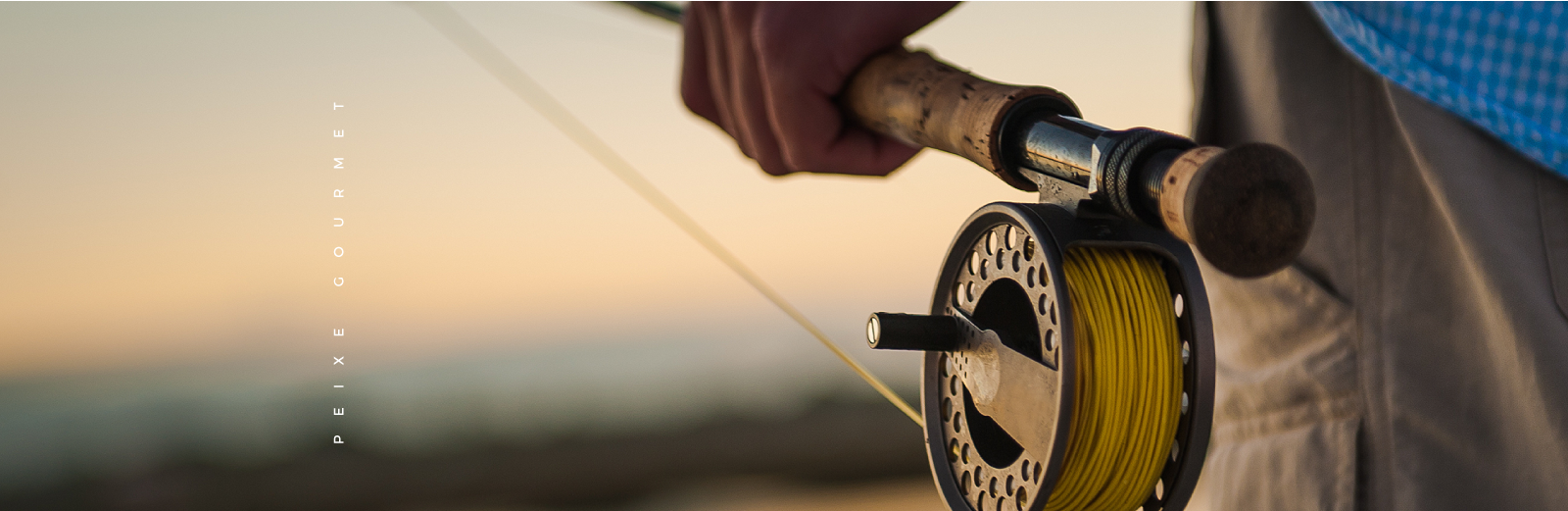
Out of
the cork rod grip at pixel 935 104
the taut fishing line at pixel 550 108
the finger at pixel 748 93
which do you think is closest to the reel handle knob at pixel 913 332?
the cork rod grip at pixel 935 104

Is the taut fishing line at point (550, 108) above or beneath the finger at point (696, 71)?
beneath

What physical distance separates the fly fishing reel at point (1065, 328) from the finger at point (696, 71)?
1.41 feet

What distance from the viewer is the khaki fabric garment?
2.83 feet

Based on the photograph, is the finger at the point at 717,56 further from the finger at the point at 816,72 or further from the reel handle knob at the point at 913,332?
the reel handle knob at the point at 913,332

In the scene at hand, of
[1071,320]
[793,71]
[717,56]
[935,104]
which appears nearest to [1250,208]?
[1071,320]

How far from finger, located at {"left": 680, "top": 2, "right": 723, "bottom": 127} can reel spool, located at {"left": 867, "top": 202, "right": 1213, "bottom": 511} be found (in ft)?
1.68

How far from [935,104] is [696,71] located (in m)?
0.39

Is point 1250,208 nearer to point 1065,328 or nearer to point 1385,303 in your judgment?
point 1065,328

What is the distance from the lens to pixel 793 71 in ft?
3.35

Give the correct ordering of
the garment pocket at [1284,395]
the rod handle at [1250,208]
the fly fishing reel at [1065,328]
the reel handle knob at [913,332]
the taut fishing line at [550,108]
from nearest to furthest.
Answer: the rod handle at [1250,208], the fly fishing reel at [1065,328], the reel handle knob at [913,332], the garment pocket at [1284,395], the taut fishing line at [550,108]

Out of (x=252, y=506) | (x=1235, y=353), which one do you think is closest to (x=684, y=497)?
(x=252, y=506)

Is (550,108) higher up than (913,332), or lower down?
lower down

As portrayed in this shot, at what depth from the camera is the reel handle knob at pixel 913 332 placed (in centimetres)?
79

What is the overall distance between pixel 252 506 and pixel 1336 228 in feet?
27.0
